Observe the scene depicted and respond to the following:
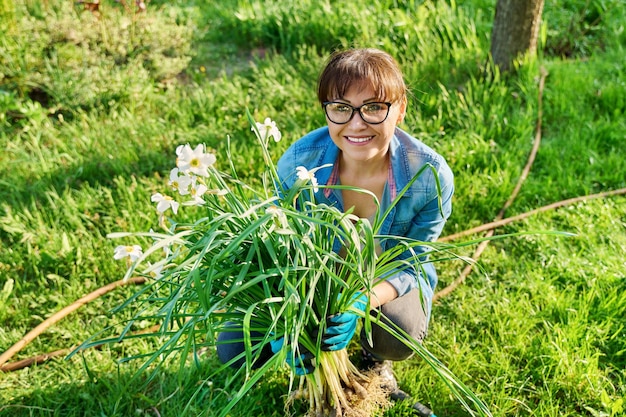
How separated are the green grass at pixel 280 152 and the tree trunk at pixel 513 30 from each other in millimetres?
87

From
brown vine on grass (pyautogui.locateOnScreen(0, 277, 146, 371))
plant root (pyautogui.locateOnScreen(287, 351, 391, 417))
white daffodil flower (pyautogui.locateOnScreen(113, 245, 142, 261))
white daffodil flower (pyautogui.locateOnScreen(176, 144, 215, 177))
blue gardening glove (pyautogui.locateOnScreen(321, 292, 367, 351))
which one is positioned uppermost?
white daffodil flower (pyautogui.locateOnScreen(176, 144, 215, 177))

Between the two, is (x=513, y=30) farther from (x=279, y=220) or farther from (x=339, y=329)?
(x=279, y=220)

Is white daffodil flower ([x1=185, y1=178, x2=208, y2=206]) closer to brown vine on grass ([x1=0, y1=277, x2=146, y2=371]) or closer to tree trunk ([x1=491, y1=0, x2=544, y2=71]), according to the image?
brown vine on grass ([x1=0, y1=277, x2=146, y2=371])

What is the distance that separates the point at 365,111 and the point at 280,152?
126 centimetres

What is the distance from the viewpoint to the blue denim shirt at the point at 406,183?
6.07ft

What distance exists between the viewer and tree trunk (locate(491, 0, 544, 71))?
10.2ft

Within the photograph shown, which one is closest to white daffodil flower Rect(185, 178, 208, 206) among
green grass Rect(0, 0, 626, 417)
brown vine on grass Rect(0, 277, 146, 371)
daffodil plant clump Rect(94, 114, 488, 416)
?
daffodil plant clump Rect(94, 114, 488, 416)

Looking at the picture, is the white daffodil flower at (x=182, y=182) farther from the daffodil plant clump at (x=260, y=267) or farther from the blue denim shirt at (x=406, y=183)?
the blue denim shirt at (x=406, y=183)

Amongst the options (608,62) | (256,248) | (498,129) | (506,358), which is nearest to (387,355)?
(506,358)

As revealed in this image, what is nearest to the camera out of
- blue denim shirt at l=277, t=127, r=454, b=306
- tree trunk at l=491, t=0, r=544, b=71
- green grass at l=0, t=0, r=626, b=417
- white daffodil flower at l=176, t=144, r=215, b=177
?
white daffodil flower at l=176, t=144, r=215, b=177

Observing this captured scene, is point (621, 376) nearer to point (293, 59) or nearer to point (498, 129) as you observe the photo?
point (498, 129)

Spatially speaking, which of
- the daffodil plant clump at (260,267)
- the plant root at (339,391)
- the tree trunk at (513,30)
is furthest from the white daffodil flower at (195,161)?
the tree trunk at (513,30)

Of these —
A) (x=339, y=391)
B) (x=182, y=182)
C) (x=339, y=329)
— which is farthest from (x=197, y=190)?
(x=339, y=391)

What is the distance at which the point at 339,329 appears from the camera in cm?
157
